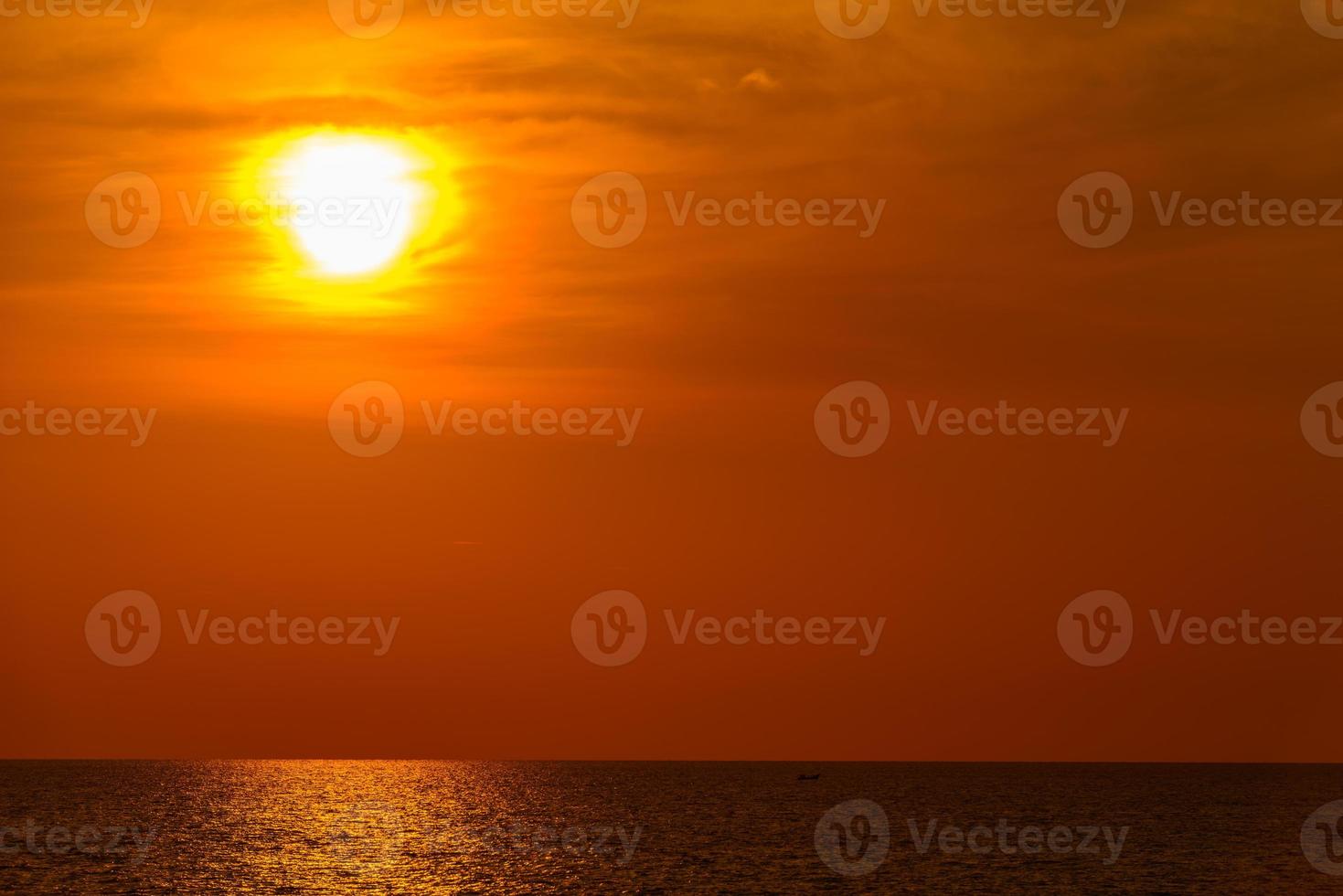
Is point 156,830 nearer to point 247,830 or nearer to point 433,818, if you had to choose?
point 247,830

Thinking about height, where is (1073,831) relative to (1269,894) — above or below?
above

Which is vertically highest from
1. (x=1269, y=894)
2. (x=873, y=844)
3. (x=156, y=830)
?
(x=156, y=830)

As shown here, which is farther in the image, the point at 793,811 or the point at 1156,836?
the point at 793,811

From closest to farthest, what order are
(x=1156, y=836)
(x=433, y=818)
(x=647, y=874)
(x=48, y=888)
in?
(x=48, y=888) → (x=647, y=874) → (x=1156, y=836) → (x=433, y=818)

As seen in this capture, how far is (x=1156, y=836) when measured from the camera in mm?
139875

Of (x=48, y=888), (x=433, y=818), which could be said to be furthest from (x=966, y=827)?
(x=48, y=888)

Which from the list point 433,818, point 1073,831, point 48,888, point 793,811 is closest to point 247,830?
point 433,818

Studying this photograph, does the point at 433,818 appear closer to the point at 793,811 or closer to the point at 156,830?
the point at 156,830

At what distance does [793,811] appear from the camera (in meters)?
174

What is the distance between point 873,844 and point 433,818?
59.4 m

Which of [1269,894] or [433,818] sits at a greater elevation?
[433,818]

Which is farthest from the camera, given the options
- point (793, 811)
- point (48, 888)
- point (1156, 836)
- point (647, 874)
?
point (793, 811)

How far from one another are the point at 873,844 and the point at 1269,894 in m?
40.0

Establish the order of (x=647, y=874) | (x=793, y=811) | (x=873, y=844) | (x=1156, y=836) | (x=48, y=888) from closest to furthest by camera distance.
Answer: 1. (x=48, y=888)
2. (x=647, y=874)
3. (x=873, y=844)
4. (x=1156, y=836)
5. (x=793, y=811)
